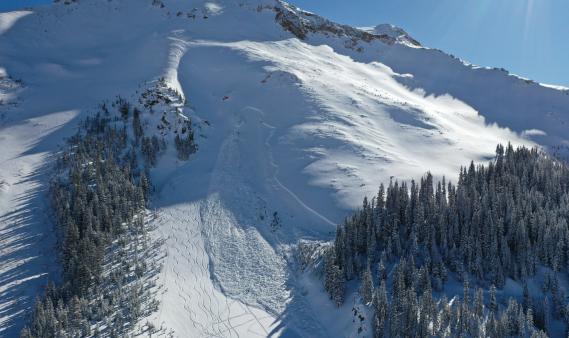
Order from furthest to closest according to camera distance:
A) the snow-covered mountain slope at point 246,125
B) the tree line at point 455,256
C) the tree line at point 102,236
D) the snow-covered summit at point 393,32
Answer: the snow-covered summit at point 393,32, the snow-covered mountain slope at point 246,125, the tree line at point 102,236, the tree line at point 455,256

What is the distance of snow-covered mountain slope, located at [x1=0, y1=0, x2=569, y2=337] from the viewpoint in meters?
44.0

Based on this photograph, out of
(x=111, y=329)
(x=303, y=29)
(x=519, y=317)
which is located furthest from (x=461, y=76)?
(x=111, y=329)

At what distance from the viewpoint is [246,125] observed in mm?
79875

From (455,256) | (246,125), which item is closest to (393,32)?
(246,125)

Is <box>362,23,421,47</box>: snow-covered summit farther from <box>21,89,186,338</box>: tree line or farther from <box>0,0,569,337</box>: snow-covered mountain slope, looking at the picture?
<box>21,89,186,338</box>: tree line

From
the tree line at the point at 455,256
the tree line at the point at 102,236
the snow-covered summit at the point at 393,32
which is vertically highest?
the snow-covered summit at the point at 393,32

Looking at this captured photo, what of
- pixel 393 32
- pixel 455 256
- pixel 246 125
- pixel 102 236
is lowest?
pixel 102 236

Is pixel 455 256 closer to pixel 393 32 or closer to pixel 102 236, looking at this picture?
pixel 102 236

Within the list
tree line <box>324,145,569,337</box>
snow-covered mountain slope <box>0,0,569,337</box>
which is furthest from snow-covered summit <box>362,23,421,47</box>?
tree line <box>324,145,569,337</box>

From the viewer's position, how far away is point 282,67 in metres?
101

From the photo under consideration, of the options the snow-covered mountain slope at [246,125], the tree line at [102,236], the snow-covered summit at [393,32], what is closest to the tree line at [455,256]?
the snow-covered mountain slope at [246,125]

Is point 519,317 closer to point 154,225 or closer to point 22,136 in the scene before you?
point 154,225

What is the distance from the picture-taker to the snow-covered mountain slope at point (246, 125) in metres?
44.0

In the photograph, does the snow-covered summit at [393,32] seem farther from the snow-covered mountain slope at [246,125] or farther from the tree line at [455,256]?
the tree line at [455,256]
